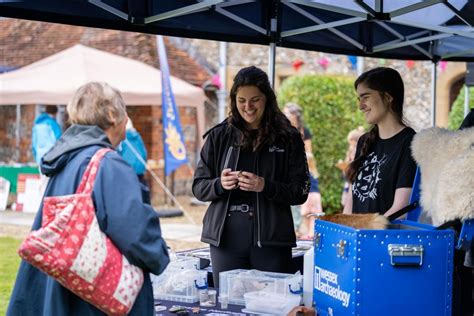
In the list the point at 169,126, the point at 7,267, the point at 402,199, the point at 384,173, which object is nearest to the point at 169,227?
the point at 169,126

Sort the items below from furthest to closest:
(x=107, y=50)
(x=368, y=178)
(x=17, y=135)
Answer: (x=107, y=50), (x=17, y=135), (x=368, y=178)

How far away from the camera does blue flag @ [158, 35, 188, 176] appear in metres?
11.1

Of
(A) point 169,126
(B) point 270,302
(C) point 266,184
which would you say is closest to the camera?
(B) point 270,302

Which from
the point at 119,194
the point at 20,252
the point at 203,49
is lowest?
the point at 20,252

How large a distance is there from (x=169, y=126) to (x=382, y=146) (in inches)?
318

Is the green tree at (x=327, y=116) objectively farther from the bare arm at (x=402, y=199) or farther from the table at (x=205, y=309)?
the table at (x=205, y=309)

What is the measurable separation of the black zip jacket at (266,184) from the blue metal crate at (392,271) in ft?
2.29

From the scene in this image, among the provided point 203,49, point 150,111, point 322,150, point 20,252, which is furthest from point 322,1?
point 203,49

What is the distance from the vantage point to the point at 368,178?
335cm

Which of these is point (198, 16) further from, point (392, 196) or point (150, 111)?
point (150, 111)

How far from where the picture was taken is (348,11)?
430 centimetres

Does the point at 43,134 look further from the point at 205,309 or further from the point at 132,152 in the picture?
the point at 205,309

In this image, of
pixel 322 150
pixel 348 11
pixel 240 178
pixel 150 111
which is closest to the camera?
pixel 240 178

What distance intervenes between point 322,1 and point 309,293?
6.62 ft
